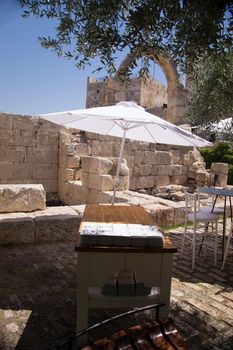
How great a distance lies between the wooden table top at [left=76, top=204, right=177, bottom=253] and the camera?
2668 millimetres

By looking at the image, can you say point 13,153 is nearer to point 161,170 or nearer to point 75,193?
point 75,193

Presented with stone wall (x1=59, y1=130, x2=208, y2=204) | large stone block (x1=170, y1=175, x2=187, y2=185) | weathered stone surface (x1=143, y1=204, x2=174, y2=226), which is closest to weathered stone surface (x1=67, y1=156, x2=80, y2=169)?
stone wall (x1=59, y1=130, x2=208, y2=204)

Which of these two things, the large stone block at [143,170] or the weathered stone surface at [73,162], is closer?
the weathered stone surface at [73,162]

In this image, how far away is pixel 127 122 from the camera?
593 cm

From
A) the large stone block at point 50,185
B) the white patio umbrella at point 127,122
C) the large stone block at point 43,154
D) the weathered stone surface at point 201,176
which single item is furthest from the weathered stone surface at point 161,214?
the weathered stone surface at point 201,176

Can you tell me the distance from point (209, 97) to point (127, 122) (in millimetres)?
1645

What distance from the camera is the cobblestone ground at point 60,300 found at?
2938 mm

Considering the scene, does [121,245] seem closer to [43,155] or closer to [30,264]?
[30,264]

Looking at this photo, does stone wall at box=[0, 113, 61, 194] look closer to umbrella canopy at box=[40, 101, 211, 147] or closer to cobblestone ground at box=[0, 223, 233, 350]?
umbrella canopy at box=[40, 101, 211, 147]

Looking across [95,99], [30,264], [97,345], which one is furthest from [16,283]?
[95,99]

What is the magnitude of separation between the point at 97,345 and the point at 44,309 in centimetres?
161

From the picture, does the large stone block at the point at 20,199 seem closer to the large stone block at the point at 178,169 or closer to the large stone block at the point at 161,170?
the large stone block at the point at 161,170

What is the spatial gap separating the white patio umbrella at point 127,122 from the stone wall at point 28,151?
4.38 meters

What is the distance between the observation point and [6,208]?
20.2 ft
